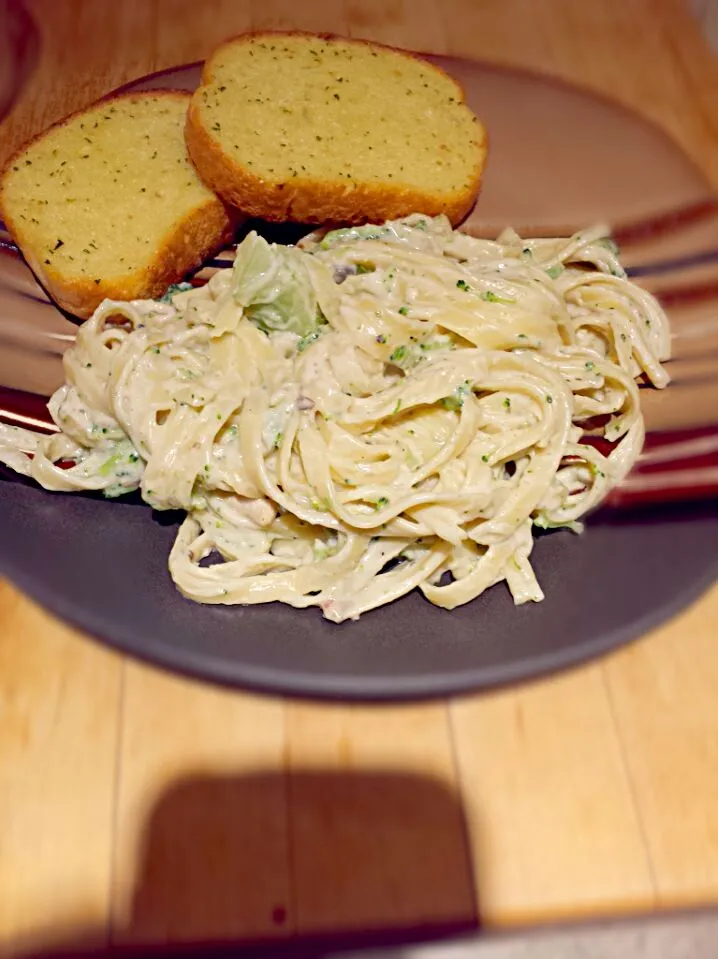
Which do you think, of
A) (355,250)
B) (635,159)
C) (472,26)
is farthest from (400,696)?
(472,26)

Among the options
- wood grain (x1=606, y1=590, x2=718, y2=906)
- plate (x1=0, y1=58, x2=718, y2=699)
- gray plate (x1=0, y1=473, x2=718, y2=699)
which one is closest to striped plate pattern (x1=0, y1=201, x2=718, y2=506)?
plate (x1=0, y1=58, x2=718, y2=699)

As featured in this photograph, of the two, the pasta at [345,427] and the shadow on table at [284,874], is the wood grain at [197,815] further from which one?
the pasta at [345,427]

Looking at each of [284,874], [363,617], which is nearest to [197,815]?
[284,874]

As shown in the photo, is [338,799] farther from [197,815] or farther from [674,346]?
[674,346]

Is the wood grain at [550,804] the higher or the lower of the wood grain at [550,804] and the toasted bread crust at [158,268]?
the lower

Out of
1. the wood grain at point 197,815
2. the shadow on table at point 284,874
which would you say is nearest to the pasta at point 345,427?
the wood grain at point 197,815

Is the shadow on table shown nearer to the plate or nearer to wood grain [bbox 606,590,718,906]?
the plate
